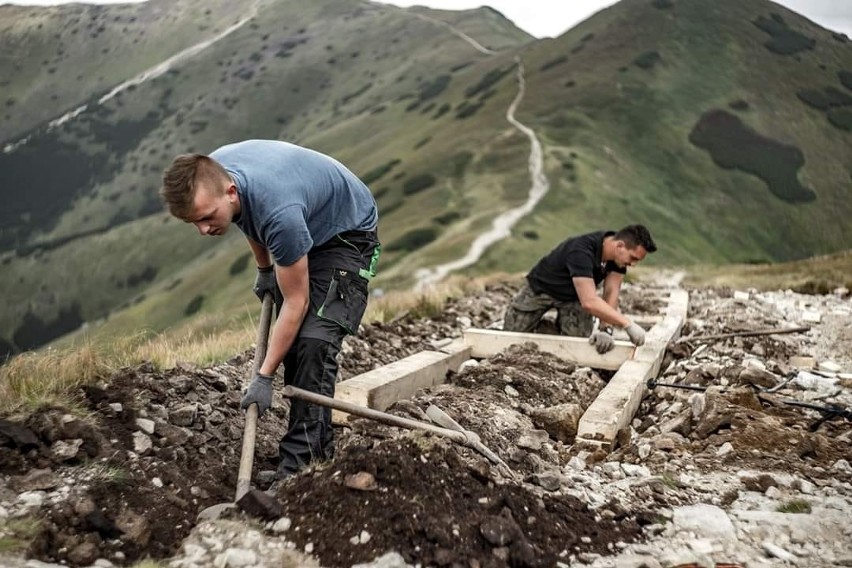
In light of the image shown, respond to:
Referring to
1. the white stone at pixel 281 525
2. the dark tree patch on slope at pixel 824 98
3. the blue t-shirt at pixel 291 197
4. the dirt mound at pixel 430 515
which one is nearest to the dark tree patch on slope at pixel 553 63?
the dark tree patch on slope at pixel 824 98

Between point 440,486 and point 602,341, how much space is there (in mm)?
3522

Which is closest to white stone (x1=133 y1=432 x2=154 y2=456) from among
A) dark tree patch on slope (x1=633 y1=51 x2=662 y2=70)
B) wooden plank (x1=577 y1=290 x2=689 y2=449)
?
wooden plank (x1=577 y1=290 x2=689 y2=449)

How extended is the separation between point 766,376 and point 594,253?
1.85 metres

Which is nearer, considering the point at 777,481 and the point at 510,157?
the point at 777,481

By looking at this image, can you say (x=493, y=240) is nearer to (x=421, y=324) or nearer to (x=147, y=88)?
(x=421, y=324)

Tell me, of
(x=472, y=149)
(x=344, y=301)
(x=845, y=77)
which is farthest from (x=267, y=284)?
(x=845, y=77)

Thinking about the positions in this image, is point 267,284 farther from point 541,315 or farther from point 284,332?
point 541,315

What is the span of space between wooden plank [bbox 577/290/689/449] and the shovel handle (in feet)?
7.10

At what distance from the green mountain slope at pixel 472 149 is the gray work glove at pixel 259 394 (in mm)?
7522

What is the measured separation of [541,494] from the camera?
4.05 metres

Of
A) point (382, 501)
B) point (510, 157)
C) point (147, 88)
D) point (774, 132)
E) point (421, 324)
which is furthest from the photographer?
point (147, 88)

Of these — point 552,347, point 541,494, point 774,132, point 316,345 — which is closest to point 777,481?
point 541,494

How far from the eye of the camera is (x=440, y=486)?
3852 millimetres

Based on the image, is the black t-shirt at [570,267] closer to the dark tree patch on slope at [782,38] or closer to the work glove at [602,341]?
the work glove at [602,341]
